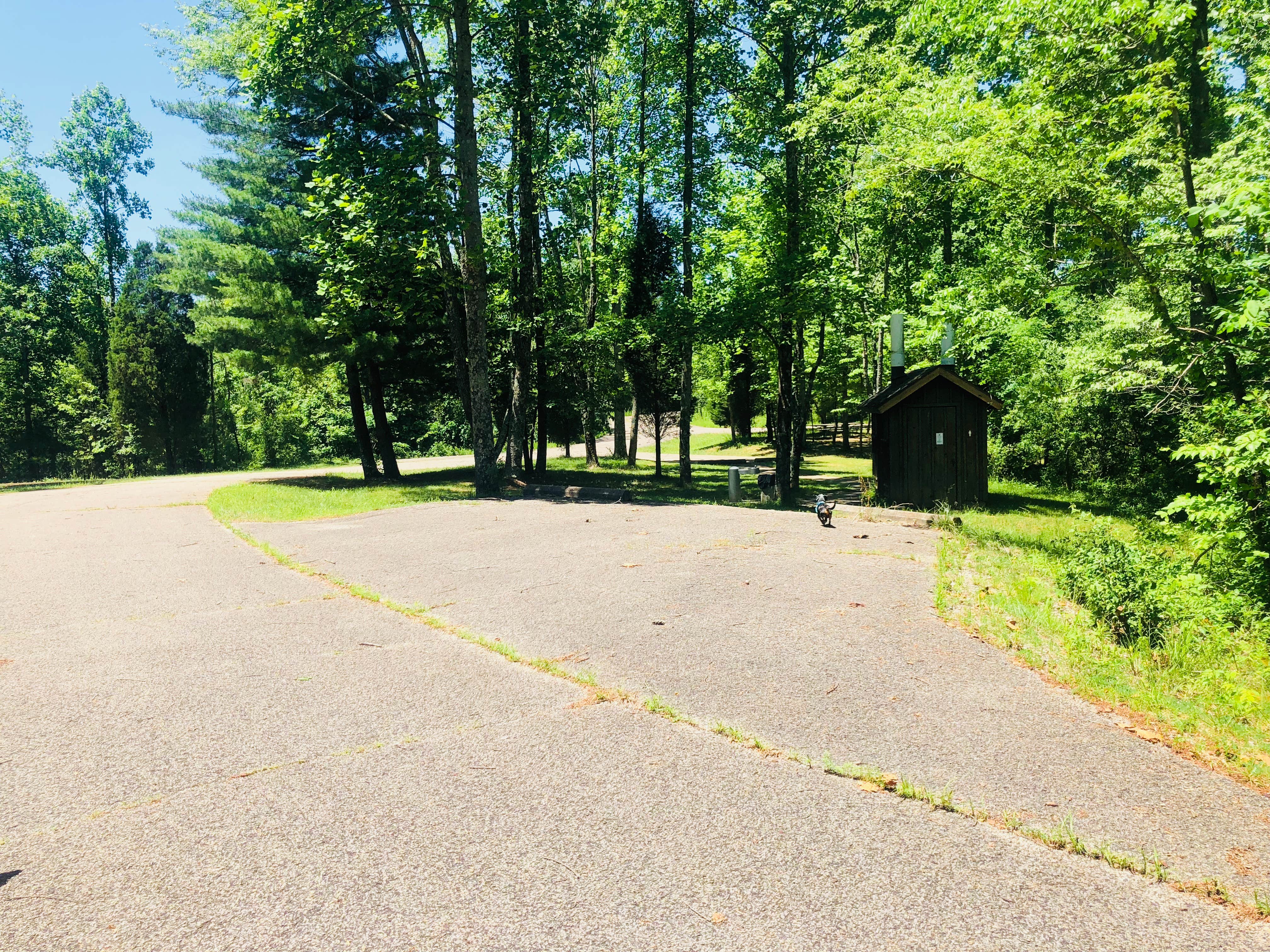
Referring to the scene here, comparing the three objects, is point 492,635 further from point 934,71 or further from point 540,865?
point 934,71

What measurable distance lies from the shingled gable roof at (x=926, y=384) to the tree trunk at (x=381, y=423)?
14667 millimetres

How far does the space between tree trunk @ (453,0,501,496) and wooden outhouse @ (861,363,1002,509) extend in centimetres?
897

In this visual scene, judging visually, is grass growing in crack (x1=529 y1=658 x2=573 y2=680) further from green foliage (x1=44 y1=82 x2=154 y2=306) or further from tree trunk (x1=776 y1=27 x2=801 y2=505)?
green foliage (x1=44 y1=82 x2=154 y2=306)

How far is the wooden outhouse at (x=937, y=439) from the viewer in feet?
53.2

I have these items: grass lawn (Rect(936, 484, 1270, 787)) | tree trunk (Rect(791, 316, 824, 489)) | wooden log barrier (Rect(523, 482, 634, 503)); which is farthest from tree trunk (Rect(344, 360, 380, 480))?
grass lawn (Rect(936, 484, 1270, 787))

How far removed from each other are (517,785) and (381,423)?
865 inches

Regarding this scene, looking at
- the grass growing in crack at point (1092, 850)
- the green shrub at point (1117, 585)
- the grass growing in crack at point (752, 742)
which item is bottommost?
the grass growing in crack at point (1092, 850)

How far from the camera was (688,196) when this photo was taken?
20.8 m

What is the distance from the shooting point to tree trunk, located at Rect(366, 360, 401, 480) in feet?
77.3

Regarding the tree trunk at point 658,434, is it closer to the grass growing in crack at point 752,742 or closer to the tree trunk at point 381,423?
the tree trunk at point 381,423

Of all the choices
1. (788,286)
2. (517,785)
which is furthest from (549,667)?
(788,286)

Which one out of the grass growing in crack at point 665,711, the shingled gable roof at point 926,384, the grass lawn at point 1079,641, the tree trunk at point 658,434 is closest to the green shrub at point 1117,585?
the grass lawn at point 1079,641

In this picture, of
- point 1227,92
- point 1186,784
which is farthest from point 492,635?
point 1227,92

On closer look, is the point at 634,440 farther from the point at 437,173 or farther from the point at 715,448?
the point at 437,173
